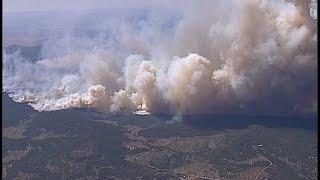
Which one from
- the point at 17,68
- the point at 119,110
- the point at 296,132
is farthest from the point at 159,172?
the point at 17,68

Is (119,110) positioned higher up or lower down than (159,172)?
higher up

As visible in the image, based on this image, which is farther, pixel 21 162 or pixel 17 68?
pixel 17 68

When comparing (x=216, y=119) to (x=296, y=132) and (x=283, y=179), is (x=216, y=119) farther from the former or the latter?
(x=283, y=179)

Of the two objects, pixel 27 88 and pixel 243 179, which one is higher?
pixel 27 88

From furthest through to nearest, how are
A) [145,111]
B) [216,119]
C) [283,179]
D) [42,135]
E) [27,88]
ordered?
[27,88], [145,111], [216,119], [42,135], [283,179]

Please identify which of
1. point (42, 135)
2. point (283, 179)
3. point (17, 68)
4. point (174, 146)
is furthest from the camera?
point (17, 68)

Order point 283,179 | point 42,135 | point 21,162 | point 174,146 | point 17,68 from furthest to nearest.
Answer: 1. point 17,68
2. point 42,135
3. point 174,146
4. point 21,162
5. point 283,179

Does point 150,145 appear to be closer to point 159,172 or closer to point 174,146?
point 174,146

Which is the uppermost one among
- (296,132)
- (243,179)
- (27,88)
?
(27,88)

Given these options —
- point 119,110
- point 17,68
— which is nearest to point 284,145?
point 119,110
